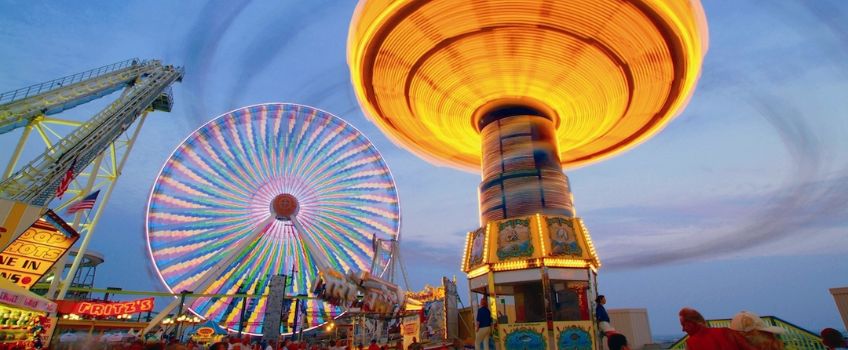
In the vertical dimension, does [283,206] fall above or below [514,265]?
above

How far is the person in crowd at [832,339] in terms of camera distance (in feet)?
13.9

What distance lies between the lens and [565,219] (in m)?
13.2

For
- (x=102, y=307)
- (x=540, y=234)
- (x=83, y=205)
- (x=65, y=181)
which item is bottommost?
(x=102, y=307)

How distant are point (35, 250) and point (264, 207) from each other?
1284 cm

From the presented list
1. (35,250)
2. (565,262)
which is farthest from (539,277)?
(35,250)

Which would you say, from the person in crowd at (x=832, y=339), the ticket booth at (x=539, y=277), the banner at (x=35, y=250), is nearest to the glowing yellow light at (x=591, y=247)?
the ticket booth at (x=539, y=277)

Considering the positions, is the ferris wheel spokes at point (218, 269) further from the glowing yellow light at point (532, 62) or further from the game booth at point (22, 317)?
the glowing yellow light at point (532, 62)

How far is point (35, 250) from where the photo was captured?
1298 cm

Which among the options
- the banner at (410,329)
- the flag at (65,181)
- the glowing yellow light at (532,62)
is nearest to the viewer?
the glowing yellow light at (532,62)

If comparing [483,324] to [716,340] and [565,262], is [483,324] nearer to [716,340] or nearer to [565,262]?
[565,262]

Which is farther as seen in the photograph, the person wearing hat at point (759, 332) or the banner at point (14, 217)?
the banner at point (14, 217)

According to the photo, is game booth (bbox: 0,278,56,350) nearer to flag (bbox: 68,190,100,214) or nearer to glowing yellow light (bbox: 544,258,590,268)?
flag (bbox: 68,190,100,214)

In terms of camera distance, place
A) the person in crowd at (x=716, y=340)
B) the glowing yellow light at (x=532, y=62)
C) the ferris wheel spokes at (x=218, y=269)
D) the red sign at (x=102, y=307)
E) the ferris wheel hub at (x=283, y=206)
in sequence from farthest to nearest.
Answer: the ferris wheel hub at (x=283, y=206)
the ferris wheel spokes at (x=218, y=269)
the red sign at (x=102, y=307)
the glowing yellow light at (x=532, y=62)
the person in crowd at (x=716, y=340)

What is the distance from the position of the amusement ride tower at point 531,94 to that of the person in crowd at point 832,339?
7.46 metres
